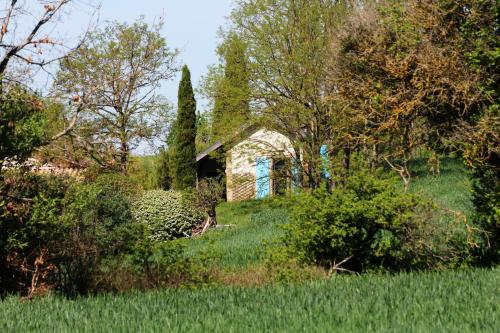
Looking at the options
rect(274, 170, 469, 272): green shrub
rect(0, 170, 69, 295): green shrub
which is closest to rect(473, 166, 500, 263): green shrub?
rect(274, 170, 469, 272): green shrub

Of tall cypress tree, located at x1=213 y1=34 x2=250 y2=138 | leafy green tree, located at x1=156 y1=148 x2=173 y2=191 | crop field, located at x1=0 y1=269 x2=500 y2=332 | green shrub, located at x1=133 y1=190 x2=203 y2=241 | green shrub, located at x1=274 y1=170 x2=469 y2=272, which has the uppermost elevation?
tall cypress tree, located at x1=213 y1=34 x2=250 y2=138

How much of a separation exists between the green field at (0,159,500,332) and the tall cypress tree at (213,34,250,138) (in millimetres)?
17680

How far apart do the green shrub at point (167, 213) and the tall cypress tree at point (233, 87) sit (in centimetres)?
356

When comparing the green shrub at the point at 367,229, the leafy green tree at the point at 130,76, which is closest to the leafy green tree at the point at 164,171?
the leafy green tree at the point at 130,76

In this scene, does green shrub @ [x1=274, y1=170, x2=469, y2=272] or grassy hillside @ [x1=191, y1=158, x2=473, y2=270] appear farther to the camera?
grassy hillside @ [x1=191, y1=158, x2=473, y2=270]

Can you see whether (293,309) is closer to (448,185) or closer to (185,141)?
(448,185)

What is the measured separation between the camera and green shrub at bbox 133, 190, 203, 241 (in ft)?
94.6

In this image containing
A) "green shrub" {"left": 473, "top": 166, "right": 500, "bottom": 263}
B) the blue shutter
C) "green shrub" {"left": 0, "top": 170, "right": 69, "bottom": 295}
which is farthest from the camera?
the blue shutter

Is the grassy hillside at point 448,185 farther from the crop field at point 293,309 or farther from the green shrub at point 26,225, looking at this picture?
the green shrub at point 26,225

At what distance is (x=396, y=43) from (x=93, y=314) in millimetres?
8762

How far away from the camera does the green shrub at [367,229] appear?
13.0 metres

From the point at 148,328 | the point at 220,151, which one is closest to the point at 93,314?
the point at 148,328

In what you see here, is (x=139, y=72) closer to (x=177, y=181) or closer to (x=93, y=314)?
(x=177, y=181)

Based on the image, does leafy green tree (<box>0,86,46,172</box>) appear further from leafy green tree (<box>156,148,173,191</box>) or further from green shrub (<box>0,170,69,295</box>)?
leafy green tree (<box>156,148,173,191</box>)
